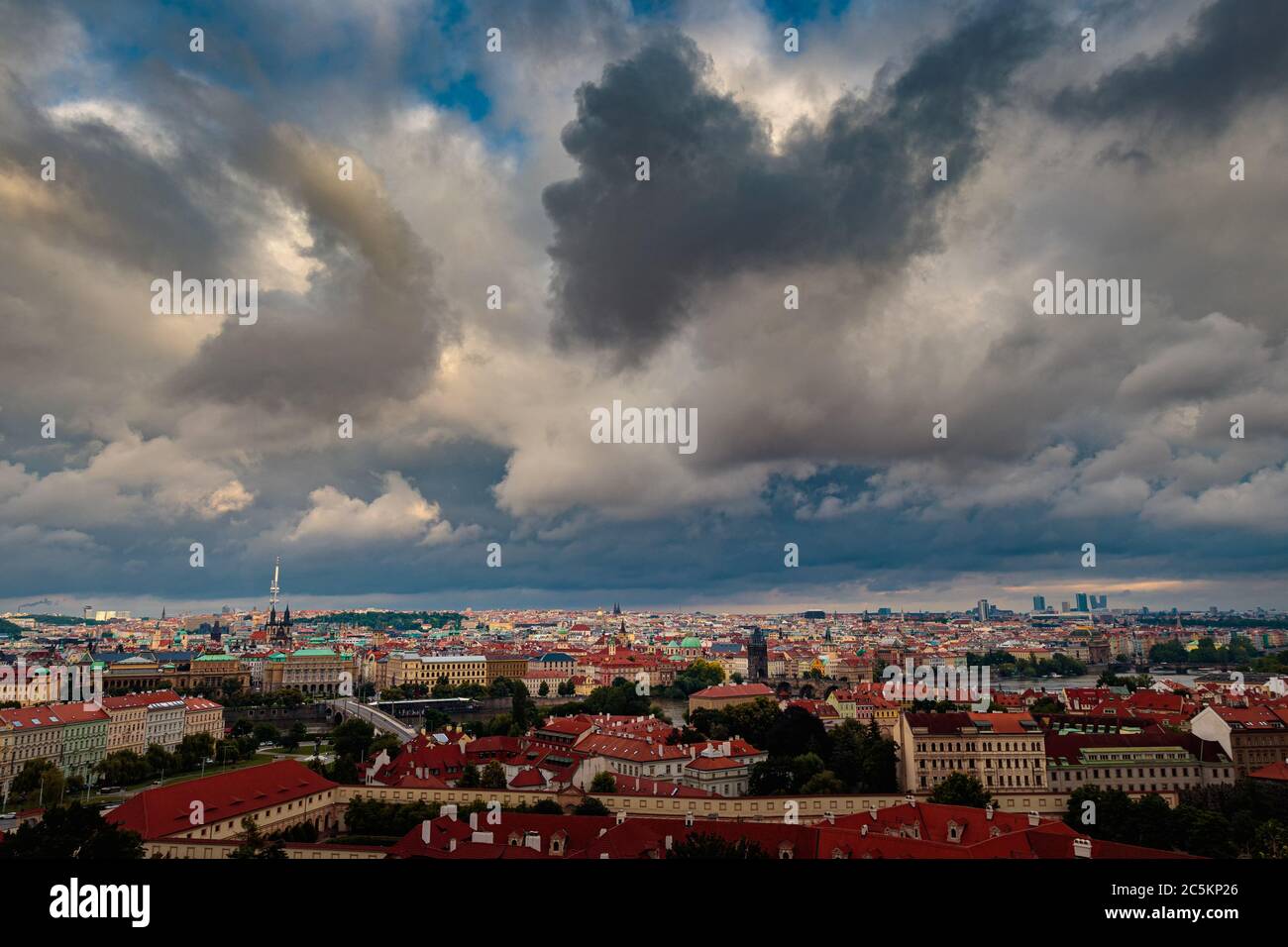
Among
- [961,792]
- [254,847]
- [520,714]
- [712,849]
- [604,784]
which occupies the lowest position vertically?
[520,714]

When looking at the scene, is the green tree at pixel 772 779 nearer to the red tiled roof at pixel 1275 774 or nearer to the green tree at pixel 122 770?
the red tiled roof at pixel 1275 774

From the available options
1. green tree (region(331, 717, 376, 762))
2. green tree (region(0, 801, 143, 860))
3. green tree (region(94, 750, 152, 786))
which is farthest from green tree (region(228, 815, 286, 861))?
green tree (region(94, 750, 152, 786))

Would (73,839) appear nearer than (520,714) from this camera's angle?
Yes

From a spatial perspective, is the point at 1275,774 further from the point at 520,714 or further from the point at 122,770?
the point at 122,770

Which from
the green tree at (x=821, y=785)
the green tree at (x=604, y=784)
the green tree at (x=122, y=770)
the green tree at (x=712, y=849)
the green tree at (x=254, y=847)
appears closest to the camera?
the green tree at (x=712, y=849)

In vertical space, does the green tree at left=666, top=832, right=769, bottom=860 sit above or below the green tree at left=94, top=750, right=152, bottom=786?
above

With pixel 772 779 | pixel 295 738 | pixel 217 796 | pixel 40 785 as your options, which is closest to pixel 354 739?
pixel 295 738

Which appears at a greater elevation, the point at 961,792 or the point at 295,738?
the point at 961,792

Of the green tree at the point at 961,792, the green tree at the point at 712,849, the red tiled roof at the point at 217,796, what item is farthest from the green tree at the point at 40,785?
the green tree at the point at 961,792

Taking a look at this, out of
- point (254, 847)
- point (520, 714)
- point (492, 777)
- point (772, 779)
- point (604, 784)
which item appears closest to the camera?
point (254, 847)

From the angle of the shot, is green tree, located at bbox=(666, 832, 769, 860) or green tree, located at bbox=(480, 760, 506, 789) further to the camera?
green tree, located at bbox=(480, 760, 506, 789)

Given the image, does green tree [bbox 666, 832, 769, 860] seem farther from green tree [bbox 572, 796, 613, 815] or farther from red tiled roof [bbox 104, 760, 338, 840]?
red tiled roof [bbox 104, 760, 338, 840]
